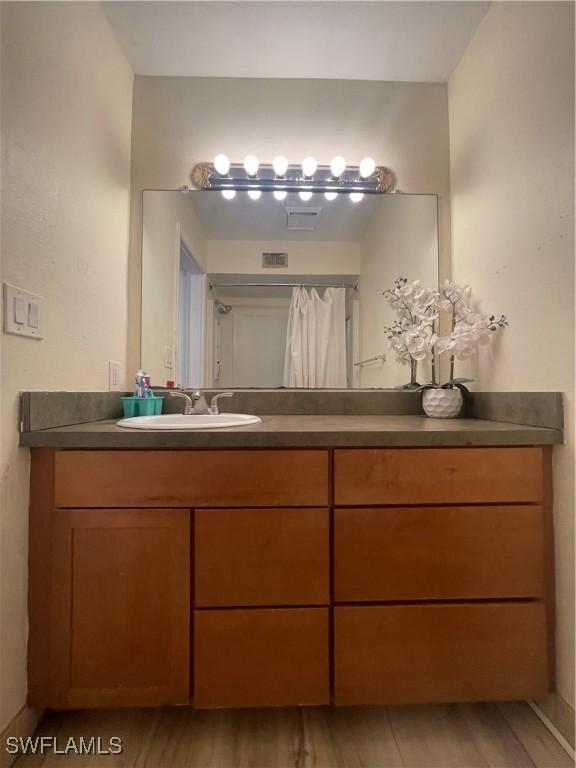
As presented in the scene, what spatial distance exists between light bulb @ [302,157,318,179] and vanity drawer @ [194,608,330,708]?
64.1 inches

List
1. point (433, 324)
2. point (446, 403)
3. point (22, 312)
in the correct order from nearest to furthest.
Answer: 1. point (22, 312)
2. point (446, 403)
3. point (433, 324)

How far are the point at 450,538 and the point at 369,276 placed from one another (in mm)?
1090

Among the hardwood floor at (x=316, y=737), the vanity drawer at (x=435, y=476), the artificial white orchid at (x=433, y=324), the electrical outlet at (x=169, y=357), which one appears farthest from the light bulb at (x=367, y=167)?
the hardwood floor at (x=316, y=737)

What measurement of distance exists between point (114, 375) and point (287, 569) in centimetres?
96

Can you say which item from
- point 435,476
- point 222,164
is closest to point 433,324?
point 435,476

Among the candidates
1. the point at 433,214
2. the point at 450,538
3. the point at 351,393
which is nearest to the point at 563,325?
the point at 450,538

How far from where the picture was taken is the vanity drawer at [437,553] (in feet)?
3.14

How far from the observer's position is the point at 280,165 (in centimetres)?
156

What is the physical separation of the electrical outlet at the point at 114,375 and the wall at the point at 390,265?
3.23 ft

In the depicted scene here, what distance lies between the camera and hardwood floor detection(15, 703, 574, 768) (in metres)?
0.91

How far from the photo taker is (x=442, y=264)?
159 cm

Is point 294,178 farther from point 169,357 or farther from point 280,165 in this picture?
point 169,357

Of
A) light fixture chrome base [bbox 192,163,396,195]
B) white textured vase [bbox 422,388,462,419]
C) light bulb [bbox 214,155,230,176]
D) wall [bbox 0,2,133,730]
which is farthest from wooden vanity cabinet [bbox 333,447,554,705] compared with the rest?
Answer: light bulb [bbox 214,155,230,176]

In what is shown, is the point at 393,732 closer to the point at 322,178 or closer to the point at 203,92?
the point at 322,178
